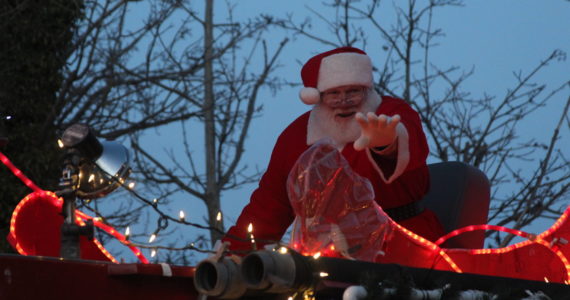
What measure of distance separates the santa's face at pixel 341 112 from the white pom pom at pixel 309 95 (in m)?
0.04

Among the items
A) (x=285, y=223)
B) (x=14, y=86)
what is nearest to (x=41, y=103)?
(x=14, y=86)

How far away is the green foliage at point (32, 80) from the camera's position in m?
8.53

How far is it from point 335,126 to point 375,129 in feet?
2.72

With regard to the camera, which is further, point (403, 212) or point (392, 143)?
point (403, 212)

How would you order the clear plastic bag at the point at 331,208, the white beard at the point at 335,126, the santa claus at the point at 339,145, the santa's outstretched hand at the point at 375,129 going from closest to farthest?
the clear plastic bag at the point at 331,208
the santa's outstretched hand at the point at 375,129
the santa claus at the point at 339,145
the white beard at the point at 335,126

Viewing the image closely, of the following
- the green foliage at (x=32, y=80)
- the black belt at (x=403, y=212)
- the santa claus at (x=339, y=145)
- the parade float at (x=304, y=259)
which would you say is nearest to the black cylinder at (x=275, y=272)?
the parade float at (x=304, y=259)

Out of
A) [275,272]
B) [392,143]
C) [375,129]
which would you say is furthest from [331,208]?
[275,272]

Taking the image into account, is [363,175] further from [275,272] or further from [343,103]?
[275,272]

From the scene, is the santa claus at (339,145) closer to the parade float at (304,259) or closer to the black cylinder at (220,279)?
the parade float at (304,259)

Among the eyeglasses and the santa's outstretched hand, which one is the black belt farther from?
the santa's outstretched hand

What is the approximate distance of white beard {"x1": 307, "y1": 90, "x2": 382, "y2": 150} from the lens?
4020 mm

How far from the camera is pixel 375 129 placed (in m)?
3.21

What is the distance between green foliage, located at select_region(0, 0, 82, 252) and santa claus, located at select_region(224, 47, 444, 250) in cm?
476

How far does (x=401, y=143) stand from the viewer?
3.46 metres
